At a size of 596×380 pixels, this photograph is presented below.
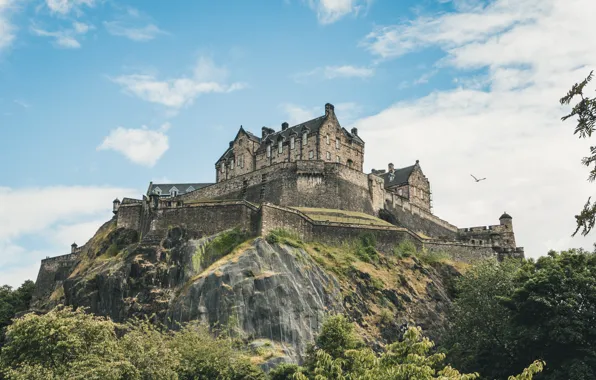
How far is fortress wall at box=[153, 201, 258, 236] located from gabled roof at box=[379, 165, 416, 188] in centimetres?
3209

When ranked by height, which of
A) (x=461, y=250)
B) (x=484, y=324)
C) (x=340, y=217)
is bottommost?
(x=484, y=324)

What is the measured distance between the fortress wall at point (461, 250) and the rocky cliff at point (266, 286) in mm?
3747

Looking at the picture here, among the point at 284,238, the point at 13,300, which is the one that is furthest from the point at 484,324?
the point at 13,300

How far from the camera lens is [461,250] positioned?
7100cm

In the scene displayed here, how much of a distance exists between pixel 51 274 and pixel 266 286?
1623 inches

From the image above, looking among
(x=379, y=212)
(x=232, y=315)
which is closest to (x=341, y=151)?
(x=379, y=212)

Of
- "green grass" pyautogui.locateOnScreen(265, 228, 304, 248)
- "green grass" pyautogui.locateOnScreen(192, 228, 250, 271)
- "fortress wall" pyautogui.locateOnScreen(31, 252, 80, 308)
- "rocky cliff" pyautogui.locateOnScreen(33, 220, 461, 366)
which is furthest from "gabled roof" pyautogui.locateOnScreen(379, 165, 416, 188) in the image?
"fortress wall" pyautogui.locateOnScreen(31, 252, 80, 308)

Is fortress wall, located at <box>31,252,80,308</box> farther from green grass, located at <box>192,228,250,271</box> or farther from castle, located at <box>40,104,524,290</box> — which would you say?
green grass, located at <box>192,228,250,271</box>

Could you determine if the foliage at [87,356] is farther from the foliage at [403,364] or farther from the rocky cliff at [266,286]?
the foliage at [403,364]

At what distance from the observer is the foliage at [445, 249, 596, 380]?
40.8 metres

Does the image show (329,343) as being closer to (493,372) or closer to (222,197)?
(493,372)

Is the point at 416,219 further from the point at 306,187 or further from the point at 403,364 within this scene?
the point at 403,364

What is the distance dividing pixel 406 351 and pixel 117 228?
5010 centimetres

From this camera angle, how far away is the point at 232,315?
50.6 meters
